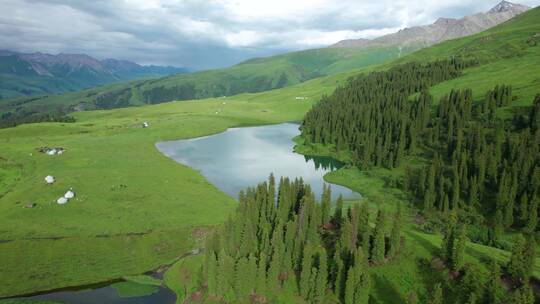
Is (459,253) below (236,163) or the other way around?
the other way around

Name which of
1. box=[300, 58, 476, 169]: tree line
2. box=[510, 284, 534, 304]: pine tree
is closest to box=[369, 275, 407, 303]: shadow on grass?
box=[510, 284, 534, 304]: pine tree

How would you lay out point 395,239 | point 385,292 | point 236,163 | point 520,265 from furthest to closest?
point 236,163
point 395,239
point 385,292
point 520,265

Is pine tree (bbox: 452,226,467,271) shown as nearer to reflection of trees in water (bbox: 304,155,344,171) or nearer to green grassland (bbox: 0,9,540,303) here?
green grassland (bbox: 0,9,540,303)

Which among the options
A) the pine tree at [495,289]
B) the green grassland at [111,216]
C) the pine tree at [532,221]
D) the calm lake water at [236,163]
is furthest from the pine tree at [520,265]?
the calm lake water at [236,163]

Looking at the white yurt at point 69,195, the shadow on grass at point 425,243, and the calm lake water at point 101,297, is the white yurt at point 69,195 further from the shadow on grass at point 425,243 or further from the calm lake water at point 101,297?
the shadow on grass at point 425,243

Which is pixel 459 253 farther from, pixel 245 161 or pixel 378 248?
pixel 245 161

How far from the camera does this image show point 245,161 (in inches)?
5546

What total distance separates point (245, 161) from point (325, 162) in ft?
98.9

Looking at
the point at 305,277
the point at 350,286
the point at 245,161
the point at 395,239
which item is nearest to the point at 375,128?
the point at 245,161

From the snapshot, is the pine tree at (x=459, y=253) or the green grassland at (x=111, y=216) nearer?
the pine tree at (x=459, y=253)

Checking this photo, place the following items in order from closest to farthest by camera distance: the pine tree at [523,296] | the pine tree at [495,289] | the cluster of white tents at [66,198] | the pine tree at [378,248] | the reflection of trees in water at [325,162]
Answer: the pine tree at [523,296]
the pine tree at [495,289]
the pine tree at [378,248]
the cluster of white tents at [66,198]
the reflection of trees in water at [325,162]

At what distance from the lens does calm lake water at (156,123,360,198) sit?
375 ft

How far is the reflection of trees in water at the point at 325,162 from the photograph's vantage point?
137m

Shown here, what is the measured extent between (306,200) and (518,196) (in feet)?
166
